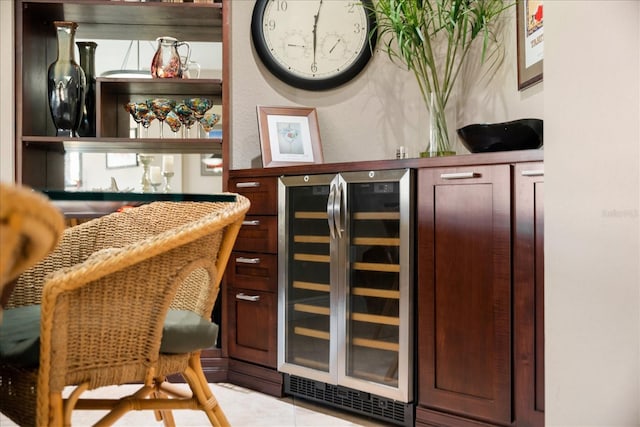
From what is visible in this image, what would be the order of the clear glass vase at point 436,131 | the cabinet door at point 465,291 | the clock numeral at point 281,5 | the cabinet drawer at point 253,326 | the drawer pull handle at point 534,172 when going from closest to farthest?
the drawer pull handle at point 534,172, the cabinet door at point 465,291, the clear glass vase at point 436,131, the cabinet drawer at point 253,326, the clock numeral at point 281,5

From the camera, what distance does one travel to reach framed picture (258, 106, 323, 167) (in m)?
2.86

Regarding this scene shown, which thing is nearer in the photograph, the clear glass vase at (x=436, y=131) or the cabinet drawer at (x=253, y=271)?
the clear glass vase at (x=436, y=131)

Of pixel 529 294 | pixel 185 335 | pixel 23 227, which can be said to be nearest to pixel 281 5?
pixel 529 294

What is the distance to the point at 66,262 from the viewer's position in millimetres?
1608

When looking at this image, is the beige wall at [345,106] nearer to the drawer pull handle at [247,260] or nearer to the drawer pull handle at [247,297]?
the drawer pull handle at [247,260]

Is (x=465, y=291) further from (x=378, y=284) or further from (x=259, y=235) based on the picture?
(x=259, y=235)

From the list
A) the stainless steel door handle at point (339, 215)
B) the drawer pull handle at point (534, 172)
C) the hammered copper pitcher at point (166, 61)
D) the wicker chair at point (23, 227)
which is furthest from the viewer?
the hammered copper pitcher at point (166, 61)

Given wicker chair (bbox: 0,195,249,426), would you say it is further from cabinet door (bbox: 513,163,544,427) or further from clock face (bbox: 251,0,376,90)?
clock face (bbox: 251,0,376,90)

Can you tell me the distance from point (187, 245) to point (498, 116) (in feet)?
5.79

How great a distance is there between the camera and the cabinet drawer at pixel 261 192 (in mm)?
2615

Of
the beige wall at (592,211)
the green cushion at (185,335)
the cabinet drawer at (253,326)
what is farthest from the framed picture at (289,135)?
the beige wall at (592,211)

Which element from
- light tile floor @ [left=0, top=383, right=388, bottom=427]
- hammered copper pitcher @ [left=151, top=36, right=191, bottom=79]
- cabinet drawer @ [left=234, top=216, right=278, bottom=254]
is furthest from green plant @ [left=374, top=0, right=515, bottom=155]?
light tile floor @ [left=0, top=383, right=388, bottom=427]

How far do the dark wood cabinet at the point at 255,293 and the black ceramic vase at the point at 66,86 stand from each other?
2.79 feet

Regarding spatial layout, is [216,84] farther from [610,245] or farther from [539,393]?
[610,245]
